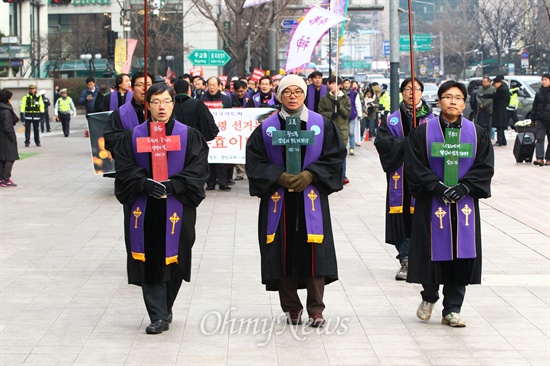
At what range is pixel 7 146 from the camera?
17.9 metres

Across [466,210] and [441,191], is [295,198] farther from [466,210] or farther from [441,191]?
[466,210]

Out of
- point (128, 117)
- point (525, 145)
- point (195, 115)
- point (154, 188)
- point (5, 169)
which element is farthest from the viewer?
point (525, 145)

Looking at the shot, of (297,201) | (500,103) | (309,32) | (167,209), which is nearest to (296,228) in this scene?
(297,201)

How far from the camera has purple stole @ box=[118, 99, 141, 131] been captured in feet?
35.2

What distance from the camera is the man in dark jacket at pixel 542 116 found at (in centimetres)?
2108

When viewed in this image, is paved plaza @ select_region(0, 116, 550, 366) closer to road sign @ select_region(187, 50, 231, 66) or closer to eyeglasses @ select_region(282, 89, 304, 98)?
eyeglasses @ select_region(282, 89, 304, 98)

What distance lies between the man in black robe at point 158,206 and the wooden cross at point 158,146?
64mm

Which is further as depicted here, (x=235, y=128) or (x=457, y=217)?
(x=235, y=128)

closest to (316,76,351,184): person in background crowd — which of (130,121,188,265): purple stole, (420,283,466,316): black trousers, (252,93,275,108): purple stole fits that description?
(252,93,275,108): purple stole

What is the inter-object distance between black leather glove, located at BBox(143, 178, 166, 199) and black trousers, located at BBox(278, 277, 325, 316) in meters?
1.09

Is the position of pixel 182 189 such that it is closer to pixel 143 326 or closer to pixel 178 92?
pixel 143 326

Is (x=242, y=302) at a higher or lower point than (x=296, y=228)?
lower

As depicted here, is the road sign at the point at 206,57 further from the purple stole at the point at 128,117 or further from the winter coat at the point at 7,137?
the purple stole at the point at 128,117

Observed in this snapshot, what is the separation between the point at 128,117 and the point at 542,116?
1229 centimetres
